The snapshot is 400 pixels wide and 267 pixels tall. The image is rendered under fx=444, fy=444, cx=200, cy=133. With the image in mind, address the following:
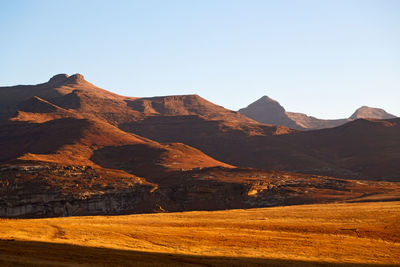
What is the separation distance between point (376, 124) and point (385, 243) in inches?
5677

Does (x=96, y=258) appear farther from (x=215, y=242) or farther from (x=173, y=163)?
(x=173, y=163)

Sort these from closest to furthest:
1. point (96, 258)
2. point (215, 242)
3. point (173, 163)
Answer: point (96, 258) → point (215, 242) → point (173, 163)

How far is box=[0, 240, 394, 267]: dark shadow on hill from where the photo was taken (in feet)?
79.7

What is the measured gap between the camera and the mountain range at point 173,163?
84.0 m

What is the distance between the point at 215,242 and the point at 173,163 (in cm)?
8211

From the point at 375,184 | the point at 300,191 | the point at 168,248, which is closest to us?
the point at 168,248

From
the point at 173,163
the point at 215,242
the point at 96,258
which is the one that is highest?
the point at 173,163

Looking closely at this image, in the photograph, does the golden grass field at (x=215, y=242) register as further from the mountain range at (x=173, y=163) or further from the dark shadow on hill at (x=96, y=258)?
the mountain range at (x=173, y=163)

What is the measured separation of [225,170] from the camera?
359ft

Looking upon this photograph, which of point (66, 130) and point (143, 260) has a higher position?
point (66, 130)

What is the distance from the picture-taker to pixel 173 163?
118 metres

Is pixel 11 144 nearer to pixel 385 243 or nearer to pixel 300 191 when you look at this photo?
pixel 300 191

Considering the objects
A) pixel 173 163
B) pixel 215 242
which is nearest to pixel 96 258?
pixel 215 242

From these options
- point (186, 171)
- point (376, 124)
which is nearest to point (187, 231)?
point (186, 171)
